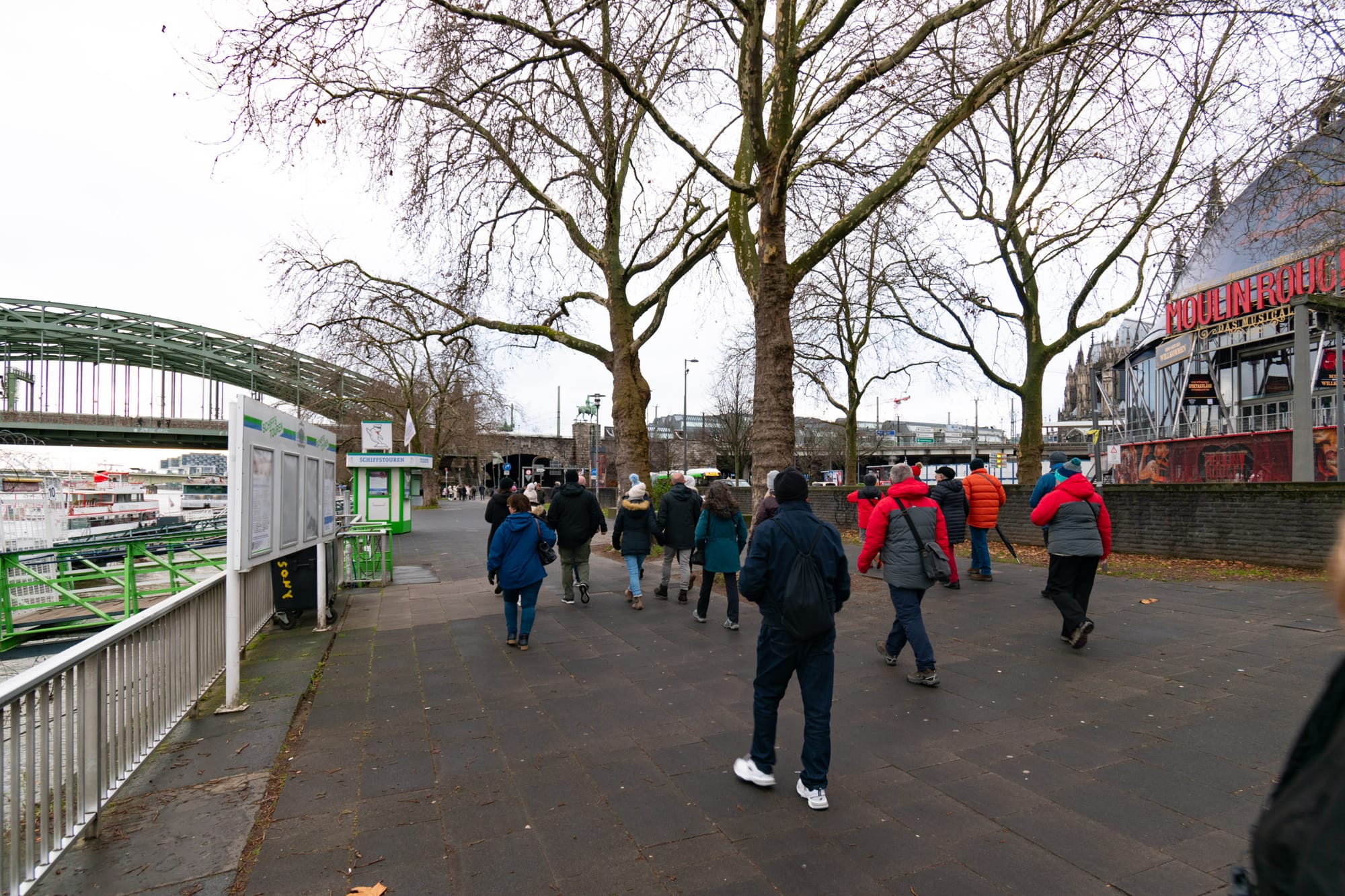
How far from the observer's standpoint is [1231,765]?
3840mm

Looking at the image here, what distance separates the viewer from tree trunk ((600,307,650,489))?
50.0 feet

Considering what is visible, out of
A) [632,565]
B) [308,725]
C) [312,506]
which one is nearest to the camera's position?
[308,725]

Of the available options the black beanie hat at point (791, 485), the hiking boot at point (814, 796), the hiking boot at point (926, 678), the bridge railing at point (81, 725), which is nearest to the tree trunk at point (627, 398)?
the hiking boot at point (926, 678)

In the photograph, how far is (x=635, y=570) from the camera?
362 inches

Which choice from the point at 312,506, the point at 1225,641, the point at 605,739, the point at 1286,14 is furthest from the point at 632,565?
the point at 1286,14

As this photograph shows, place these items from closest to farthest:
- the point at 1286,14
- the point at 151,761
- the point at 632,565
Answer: the point at 151,761 < the point at 1286,14 < the point at 632,565

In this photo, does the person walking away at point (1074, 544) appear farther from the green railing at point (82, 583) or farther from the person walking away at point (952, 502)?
the green railing at point (82, 583)

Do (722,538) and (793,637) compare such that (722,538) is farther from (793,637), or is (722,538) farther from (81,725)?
(81,725)

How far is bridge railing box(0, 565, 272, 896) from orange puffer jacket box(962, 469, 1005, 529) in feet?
30.4

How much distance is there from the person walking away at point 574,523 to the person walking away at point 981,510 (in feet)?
17.3

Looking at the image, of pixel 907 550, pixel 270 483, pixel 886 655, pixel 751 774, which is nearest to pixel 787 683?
pixel 751 774

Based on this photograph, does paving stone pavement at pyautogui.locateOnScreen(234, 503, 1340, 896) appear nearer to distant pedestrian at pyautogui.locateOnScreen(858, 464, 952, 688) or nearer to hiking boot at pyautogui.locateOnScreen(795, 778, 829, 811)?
hiking boot at pyautogui.locateOnScreen(795, 778, 829, 811)

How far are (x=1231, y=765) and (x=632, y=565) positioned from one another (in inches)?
255

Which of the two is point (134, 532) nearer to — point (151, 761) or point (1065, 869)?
point (151, 761)
